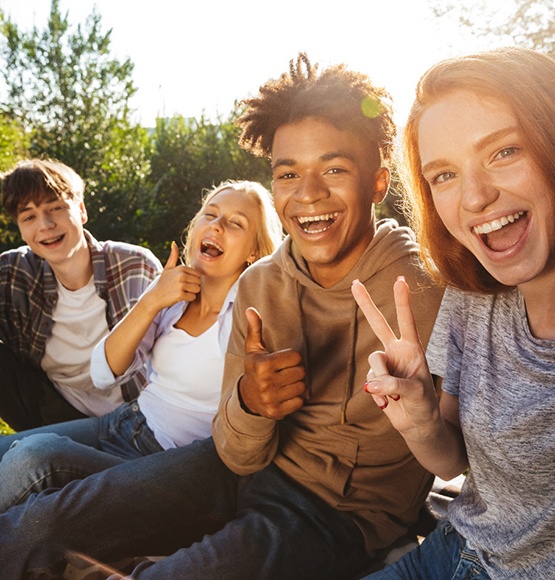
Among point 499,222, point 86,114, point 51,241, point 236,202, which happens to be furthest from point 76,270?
point 86,114

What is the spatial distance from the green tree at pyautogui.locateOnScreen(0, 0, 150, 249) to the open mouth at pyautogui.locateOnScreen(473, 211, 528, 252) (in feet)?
32.4

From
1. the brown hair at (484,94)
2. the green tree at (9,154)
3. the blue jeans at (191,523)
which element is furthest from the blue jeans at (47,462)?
the green tree at (9,154)

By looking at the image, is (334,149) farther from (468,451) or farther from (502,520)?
(502,520)

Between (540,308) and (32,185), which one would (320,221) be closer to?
(540,308)

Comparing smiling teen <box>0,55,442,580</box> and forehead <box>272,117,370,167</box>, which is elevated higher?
forehead <box>272,117,370,167</box>

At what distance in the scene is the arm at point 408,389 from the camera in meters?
1.62

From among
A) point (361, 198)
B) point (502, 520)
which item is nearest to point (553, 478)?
point (502, 520)

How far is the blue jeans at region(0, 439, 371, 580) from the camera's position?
2.12 meters

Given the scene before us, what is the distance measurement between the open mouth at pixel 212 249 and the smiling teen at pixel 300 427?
50 cm

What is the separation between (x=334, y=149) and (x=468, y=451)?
1.19m

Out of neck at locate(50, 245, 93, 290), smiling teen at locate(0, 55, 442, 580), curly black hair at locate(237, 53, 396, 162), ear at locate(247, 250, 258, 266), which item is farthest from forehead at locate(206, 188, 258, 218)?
neck at locate(50, 245, 93, 290)

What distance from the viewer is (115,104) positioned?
12.1 m

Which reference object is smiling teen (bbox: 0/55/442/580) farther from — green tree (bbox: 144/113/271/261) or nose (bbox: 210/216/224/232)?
green tree (bbox: 144/113/271/261)

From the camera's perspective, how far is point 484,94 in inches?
61.8
